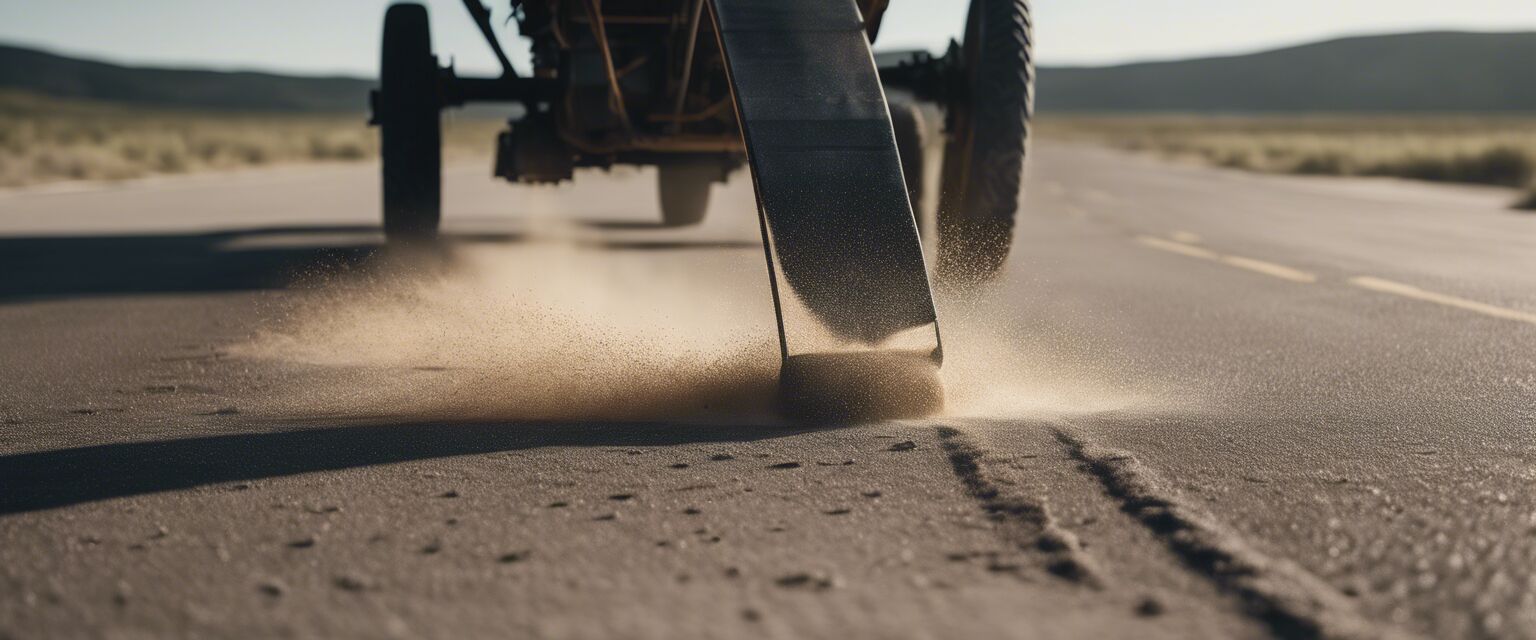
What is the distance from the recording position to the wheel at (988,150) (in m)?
6.54

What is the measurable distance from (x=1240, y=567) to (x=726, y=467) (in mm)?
1222

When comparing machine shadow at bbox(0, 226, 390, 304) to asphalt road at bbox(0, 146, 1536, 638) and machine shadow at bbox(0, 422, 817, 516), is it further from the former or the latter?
machine shadow at bbox(0, 422, 817, 516)

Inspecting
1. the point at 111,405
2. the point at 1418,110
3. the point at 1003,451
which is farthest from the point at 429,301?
the point at 1418,110

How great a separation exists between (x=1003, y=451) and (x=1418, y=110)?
207662mm

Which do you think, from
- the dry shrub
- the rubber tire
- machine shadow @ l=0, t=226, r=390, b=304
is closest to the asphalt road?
machine shadow @ l=0, t=226, r=390, b=304

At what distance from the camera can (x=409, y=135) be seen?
7.38m

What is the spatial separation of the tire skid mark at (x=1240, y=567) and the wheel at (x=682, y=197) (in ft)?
29.7

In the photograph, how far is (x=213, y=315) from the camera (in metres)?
6.74

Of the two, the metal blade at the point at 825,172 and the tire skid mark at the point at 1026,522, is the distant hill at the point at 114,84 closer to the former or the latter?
the metal blade at the point at 825,172

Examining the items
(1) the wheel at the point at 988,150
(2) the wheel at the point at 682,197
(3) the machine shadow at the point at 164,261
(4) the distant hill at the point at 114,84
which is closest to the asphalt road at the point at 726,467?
(3) the machine shadow at the point at 164,261

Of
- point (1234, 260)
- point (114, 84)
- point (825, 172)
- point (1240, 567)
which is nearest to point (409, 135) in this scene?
point (825, 172)

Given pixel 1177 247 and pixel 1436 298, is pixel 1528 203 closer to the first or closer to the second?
pixel 1177 247

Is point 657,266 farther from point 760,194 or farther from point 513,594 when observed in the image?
point 513,594

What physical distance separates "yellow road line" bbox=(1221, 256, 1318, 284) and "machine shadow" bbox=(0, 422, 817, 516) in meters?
5.28
